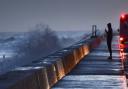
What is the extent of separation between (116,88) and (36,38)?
153 metres

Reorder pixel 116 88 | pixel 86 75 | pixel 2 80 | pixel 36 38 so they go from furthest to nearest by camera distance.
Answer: pixel 36 38 → pixel 86 75 → pixel 116 88 → pixel 2 80

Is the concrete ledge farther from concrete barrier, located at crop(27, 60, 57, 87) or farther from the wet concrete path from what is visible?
the wet concrete path

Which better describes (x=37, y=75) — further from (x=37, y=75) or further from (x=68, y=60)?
(x=68, y=60)

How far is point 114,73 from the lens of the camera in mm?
26672

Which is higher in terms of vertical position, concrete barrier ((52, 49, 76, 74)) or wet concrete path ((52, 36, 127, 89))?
Answer: concrete barrier ((52, 49, 76, 74))

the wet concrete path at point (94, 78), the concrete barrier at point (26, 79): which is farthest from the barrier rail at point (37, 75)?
the wet concrete path at point (94, 78)

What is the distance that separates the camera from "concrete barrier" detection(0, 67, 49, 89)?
48.8 feet

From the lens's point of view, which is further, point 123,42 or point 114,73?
point 123,42

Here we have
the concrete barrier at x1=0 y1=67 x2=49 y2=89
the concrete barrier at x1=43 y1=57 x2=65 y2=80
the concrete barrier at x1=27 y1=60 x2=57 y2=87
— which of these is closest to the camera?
the concrete barrier at x1=0 y1=67 x2=49 y2=89

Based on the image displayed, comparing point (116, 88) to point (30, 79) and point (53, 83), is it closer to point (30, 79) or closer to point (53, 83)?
point (53, 83)

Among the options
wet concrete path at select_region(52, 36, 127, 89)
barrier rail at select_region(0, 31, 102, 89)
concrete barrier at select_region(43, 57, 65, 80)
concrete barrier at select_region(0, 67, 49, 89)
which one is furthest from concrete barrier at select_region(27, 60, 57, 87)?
concrete barrier at select_region(0, 67, 49, 89)

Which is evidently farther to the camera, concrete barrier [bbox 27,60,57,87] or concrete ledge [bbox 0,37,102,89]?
concrete barrier [bbox 27,60,57,87]

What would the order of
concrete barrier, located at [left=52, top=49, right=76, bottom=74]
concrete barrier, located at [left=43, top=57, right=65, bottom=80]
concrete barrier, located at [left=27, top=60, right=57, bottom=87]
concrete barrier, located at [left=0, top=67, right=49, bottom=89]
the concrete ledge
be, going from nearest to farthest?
concrete barrier, located at [left=0, top=67, right=49, bottom=89] < the concrete ledge < concrete barrier, located at [left=27, top=60, right=57, bottom=87] < concrete barrier, located at [left=43, top=57, right=65, bottom=80] < concrete barrier, located at [left=52, top=49, right=76, bottom=74]

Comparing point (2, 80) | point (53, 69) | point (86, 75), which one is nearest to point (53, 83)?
point (53, 69)
